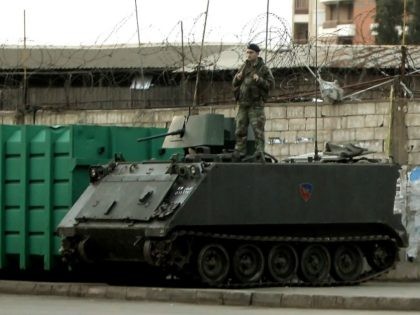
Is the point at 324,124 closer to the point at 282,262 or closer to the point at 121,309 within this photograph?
the point at 282,262

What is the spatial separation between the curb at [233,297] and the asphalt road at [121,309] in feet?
0.62

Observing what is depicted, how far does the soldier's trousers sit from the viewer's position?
16.8 m

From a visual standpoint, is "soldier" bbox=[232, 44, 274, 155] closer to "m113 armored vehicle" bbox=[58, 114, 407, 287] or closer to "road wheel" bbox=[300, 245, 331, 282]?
"m113 armored vehicle" bbox=[58, 114, 407, 287]

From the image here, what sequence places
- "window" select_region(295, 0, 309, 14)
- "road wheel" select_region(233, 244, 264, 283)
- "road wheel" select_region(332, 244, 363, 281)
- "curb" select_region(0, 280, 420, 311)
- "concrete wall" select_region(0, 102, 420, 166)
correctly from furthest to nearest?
"window" select_region(295, 0, 309, 14) → "concrete wall" select_region(0, 102, 420, 166) → "road wheel" select_region(332, 244, 363, 281) → "road wheel" select_region(233, 244, 264, 283) → "curb" select_region(0, 280, 420, 311)

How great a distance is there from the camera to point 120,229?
51.5ft

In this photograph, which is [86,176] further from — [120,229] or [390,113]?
[390,113]

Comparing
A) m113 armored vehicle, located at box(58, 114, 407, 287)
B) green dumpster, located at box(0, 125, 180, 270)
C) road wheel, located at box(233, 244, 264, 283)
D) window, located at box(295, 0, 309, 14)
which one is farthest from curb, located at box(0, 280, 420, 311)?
window, located at box(295, 0, 309, 14)

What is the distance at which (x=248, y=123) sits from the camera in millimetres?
16969

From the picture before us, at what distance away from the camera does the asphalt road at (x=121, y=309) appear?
1334cm

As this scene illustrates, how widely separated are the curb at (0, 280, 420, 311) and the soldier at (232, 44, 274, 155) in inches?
103

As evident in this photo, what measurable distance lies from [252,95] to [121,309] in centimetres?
425

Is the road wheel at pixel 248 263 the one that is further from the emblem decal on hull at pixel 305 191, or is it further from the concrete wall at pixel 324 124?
the concrete wall at pixel 324 124

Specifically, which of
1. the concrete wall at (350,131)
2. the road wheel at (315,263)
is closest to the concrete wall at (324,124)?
the concrete wall at (350,131)

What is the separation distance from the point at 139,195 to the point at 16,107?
8.65m
